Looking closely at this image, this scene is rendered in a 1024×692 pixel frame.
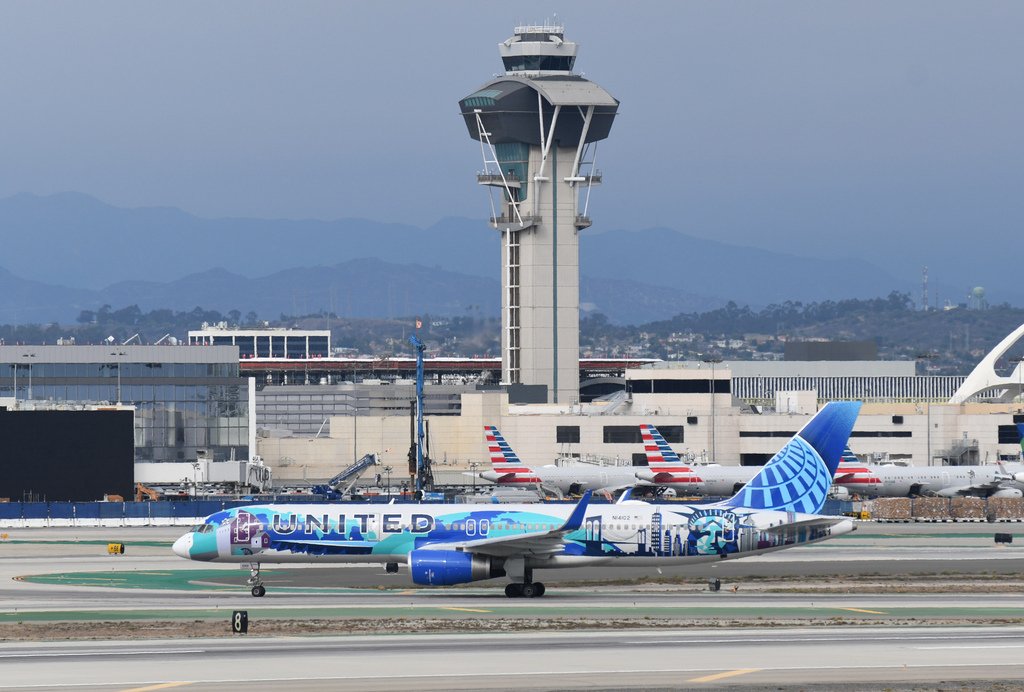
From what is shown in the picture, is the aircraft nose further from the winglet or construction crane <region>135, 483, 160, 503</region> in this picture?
construction crane <region>135, 483, 160, 503</region>

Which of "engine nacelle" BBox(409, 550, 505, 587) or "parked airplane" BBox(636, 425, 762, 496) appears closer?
"engine nacelle" BBox(409, 550, 505, 587)

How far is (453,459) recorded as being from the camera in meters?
190

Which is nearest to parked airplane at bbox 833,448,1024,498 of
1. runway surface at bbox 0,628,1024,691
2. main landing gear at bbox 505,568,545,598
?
main landing gear at bbox 505,568,545,598

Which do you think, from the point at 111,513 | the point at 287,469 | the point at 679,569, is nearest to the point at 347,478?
the point at 287,469

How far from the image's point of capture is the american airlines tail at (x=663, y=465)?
153 meters

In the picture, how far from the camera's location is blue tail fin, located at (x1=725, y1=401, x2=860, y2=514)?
66625 mm

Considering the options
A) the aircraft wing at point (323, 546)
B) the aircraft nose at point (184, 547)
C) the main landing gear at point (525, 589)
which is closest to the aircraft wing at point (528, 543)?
the main landing gear at point (525, 589)

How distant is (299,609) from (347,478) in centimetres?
10813

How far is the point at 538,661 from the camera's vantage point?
152 feet

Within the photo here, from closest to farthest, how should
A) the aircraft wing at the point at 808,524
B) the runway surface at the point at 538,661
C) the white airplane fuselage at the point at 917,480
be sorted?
the runway surface at the point at 538,661 < the aircraft wing at the point at 808,524 < the white airplane fuselage at the point at 917,480

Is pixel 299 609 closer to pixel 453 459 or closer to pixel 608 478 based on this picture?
pixel 608 478

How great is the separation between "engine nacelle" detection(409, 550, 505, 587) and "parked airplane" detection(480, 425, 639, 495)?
293ft

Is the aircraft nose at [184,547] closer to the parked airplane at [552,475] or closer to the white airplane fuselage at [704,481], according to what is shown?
the parked airplane at [552,475]

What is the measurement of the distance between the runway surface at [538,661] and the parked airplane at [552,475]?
10139 centimetres
